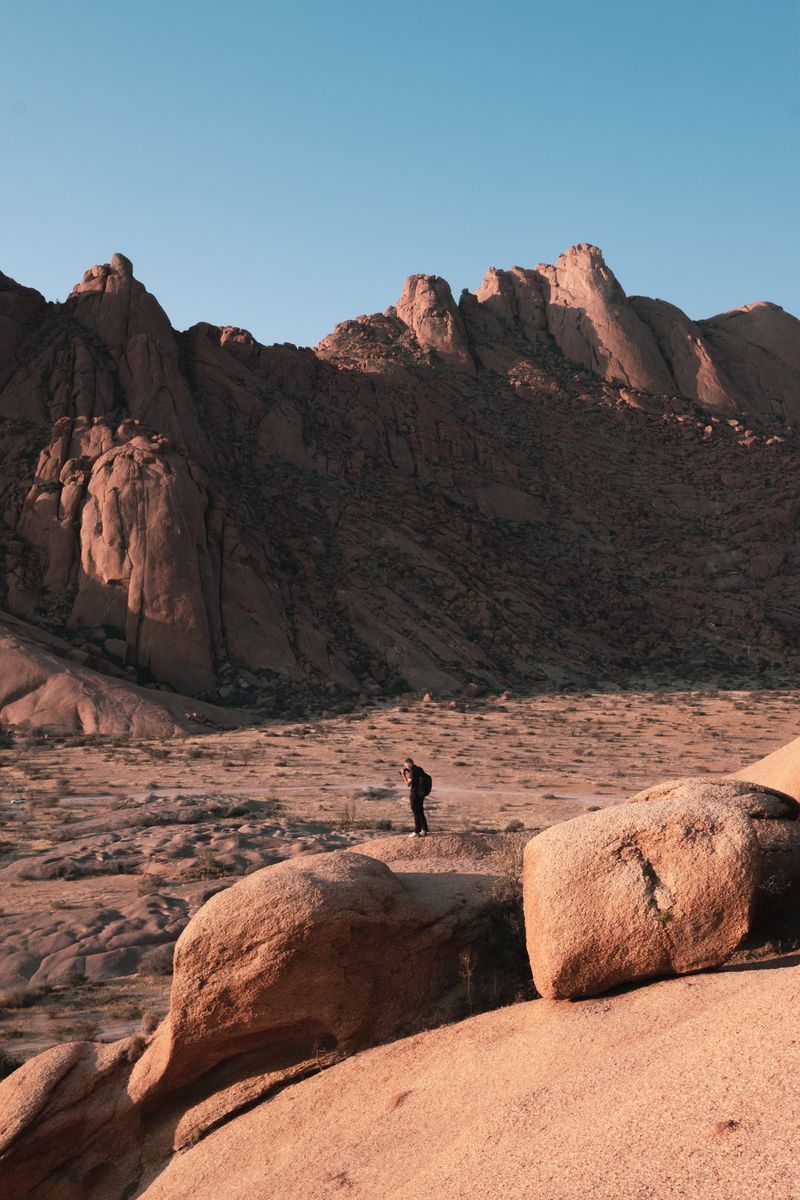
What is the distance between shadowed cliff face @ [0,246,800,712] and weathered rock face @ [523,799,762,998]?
2630 centimetres

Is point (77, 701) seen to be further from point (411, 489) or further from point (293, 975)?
point (411, 489)

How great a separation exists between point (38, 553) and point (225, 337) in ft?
70.1

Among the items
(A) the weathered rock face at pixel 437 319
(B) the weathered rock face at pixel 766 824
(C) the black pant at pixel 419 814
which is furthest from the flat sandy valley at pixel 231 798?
(A) the weathered rock face at pixel 437 319

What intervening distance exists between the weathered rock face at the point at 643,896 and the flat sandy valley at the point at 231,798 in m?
3.67

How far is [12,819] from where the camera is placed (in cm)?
1705

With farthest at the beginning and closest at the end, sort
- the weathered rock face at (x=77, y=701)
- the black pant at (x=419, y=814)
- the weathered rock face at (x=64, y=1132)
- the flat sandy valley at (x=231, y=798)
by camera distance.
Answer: the weathered rock face at (x=77, y=701) → the black pant at (x=419, y=814) → the flat sandy valley at (x=231, y=798) → the weathered rock face at (x=64, y=1132)

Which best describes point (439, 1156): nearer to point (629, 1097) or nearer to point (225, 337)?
point (629, 1097)

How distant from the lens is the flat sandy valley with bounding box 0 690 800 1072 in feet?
32.1

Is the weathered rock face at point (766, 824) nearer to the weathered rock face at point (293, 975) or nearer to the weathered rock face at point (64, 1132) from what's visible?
the weathered rock face at point (293, 975)

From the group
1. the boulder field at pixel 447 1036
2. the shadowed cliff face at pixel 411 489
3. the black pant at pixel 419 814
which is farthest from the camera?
the shadowed cliff face at pixel 411 489

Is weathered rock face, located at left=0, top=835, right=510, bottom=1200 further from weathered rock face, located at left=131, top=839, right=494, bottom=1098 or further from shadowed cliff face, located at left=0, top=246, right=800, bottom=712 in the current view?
shadowed cliff face, located at left=0, top=246, right=800, bottom=712

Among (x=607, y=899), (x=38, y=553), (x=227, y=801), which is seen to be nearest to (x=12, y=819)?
(x=227, y=801)

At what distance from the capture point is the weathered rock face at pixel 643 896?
5805 mm

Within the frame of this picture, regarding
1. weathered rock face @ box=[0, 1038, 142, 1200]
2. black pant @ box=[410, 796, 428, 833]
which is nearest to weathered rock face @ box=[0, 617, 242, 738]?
black pant @ box=[410, 796, 428, 833]
